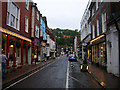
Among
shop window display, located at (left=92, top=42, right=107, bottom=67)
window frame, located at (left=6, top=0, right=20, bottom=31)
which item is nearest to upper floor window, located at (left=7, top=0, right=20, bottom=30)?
window frame, located at (left=6, top=0, right=20, bottom=31)

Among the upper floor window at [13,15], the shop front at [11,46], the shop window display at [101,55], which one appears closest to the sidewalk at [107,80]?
the shop window display at [101,55]

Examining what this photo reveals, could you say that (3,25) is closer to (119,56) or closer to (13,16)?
(13,16)

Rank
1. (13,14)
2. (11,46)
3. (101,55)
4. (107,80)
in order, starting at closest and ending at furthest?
(107,80) < (13,14) < (11,46) < (101,55)

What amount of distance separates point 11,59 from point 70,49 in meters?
115

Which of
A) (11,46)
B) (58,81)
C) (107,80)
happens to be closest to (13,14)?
(11,46)

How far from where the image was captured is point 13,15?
14.6 m

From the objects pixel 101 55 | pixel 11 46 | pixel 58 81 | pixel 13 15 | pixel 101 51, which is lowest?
pixel 58 81

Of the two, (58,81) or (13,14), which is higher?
(13,14)

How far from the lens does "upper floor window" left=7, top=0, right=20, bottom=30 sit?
13480 millimetres

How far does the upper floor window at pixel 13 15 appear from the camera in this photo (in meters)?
13.5

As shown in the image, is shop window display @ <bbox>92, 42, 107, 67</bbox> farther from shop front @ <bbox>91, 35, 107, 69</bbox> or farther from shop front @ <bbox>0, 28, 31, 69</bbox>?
shop front @ <bbox>0, 28, 31, 69</bbox>

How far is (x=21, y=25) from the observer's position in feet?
56.0

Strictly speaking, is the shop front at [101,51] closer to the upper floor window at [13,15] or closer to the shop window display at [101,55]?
the shop window display at [101,55]

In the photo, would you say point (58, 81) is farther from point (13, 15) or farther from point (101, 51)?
point (101, 51)
